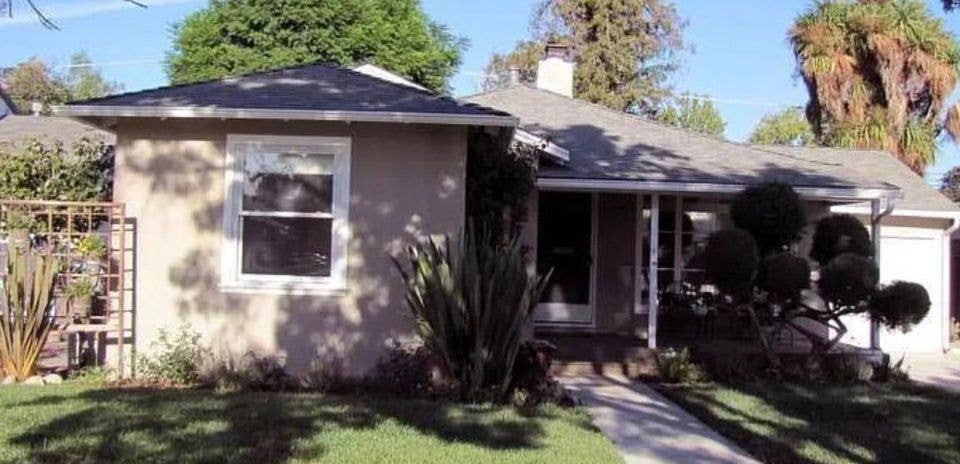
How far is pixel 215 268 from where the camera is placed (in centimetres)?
1059

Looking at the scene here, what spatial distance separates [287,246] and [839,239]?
6.75m

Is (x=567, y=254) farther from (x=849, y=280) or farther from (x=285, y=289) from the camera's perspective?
(x=285, y=289)

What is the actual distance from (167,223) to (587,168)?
5396mm

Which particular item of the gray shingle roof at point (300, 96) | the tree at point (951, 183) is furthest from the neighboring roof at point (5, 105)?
the tree at point (951, 183)

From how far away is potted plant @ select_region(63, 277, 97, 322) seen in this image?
34.0 ft

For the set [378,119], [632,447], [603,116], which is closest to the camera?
[632,447]

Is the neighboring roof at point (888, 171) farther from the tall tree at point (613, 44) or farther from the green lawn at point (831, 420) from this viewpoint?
the tall tree at point (613, 44)

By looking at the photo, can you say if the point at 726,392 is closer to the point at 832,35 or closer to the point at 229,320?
the point at 229,320

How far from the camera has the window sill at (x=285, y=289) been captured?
10492 mm

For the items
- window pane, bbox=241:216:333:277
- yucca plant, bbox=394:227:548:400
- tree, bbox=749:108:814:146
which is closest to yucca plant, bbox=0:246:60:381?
window pane, bbox=241:216:333:277

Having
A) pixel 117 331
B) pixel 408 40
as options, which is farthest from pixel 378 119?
pixel 408 40

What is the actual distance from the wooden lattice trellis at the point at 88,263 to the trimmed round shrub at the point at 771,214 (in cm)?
714

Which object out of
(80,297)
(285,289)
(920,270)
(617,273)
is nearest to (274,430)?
(285,289)

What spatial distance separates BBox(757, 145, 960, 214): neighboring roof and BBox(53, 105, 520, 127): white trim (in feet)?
28.5
